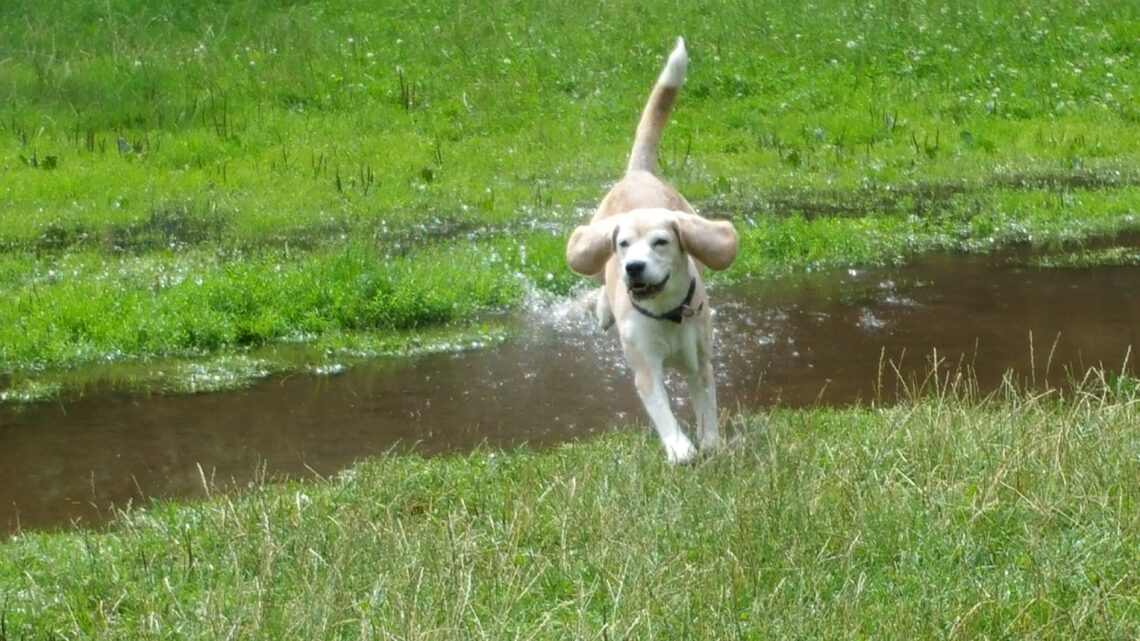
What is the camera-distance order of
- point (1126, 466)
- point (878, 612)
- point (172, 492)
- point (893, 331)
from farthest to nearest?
point (893, 331) → point (172, 492) → point (1126, 466) → point (878, 612)

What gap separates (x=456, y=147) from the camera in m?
13.9

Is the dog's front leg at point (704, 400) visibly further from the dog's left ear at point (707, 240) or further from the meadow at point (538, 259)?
the dog's left ear at point (707, 240)

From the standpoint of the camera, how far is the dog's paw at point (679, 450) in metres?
5.89

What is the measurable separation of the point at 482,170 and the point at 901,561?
8960mm

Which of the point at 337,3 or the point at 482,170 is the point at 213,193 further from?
the point at 337,3

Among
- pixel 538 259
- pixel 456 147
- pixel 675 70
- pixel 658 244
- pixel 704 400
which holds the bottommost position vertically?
pixel 456 147

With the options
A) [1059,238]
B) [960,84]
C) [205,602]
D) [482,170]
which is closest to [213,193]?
[482,170]

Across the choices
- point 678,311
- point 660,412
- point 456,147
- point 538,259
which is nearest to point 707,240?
point 678,311

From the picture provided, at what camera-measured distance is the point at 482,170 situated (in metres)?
13.1

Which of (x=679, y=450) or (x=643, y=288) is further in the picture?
(x=643, y=288)

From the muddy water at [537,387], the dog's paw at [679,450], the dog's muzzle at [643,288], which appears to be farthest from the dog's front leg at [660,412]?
the muddy water at [537,387]

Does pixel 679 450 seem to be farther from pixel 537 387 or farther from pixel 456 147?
pixel 456 147

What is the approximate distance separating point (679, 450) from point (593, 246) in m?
0.95

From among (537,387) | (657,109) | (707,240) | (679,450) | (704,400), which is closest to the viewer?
(679,450)
